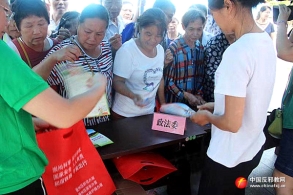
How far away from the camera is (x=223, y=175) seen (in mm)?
1142

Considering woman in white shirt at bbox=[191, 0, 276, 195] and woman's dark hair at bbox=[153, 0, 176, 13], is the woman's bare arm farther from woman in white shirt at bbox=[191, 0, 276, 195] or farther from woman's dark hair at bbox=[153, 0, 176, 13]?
woman's dark hair at bbox=[153, 0, 176, 13]

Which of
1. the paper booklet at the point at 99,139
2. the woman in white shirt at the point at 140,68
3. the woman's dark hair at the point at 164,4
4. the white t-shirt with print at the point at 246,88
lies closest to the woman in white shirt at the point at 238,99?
the white t-shirt with print at the point at 246,88

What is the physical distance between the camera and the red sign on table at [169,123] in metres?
1.52

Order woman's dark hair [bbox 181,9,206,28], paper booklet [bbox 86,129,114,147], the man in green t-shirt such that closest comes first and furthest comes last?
1. the man in green t-shirt
2. paper booklet [bbox 86,129,114,147]
3. woman's dark hair [bbox 181,9,206,28]

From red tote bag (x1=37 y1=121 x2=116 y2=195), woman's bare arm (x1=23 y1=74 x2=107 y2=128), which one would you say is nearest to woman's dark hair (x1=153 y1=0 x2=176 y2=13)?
red tote bag (x1=37 y1=121 x2=116 y2=195)

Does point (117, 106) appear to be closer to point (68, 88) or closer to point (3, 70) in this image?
point (68, 88)

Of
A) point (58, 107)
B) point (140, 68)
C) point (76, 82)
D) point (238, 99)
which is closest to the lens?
point (58, 107)

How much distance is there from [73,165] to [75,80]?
1.24ft

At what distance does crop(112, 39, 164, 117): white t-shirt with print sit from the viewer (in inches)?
64.9

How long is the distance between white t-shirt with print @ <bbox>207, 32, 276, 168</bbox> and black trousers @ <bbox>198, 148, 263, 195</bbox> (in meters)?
0.03

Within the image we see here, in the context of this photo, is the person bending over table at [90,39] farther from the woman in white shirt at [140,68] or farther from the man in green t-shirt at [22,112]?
the man in green t-shirt at [22,112]

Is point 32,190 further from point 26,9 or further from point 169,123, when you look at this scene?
point 26,9

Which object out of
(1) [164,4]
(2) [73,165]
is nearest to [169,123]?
(2) [73,165]

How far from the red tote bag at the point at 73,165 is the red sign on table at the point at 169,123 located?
1.43 feet
